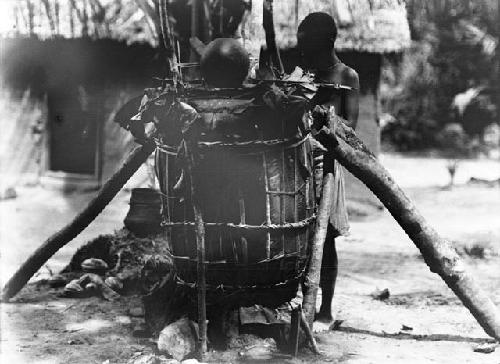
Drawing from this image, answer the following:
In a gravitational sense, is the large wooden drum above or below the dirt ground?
above

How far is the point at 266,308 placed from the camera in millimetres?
3445

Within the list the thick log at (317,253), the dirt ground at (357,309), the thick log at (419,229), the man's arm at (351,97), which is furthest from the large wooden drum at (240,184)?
the man's arm at (351,97)

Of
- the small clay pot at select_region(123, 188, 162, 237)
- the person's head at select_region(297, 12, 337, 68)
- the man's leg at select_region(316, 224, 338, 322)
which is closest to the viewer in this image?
the person's head at select_region(297, 12, 337, 68)

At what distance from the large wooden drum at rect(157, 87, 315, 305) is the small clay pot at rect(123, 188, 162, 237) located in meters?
1.72

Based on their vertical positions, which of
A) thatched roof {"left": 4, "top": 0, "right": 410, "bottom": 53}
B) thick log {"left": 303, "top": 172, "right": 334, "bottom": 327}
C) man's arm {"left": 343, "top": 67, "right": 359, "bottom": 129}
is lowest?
thick log {"left": 303, "top": 172, "right": 334, "bottom": 327}

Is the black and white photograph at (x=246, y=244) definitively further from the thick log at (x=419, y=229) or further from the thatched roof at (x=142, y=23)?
the thatched roof at (x=142, y=23)

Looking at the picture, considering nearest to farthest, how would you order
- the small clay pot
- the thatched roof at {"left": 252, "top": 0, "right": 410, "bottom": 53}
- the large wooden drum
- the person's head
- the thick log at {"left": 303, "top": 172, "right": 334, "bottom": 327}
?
the large wooden drum < the thick log at {"left": 303, "top": 172, "right": 334, "bottom": 327} < the person's head < the small clay pot < the thatched roof at {"left": 252, "top": 0, "right": 410, "bottom": 53}

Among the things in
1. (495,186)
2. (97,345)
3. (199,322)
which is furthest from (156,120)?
(495,186)

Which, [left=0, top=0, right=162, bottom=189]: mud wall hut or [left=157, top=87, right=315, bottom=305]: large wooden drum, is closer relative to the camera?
[left=157, top=87, right=315, bottom=305]: large wooden drum

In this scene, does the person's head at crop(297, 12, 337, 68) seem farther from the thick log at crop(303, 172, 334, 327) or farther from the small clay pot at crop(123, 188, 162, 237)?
the small clay pot at crop(123, 188, 162, 237)

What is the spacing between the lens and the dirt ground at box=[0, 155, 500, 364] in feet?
11.6

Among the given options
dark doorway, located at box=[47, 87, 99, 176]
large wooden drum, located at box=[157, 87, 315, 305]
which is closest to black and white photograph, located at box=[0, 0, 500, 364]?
large wooden drum, located at box=[157, 87, 315, 305]

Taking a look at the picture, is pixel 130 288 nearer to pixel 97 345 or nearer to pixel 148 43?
pixel 97 345

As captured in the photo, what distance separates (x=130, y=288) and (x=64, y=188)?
4.49 metres
